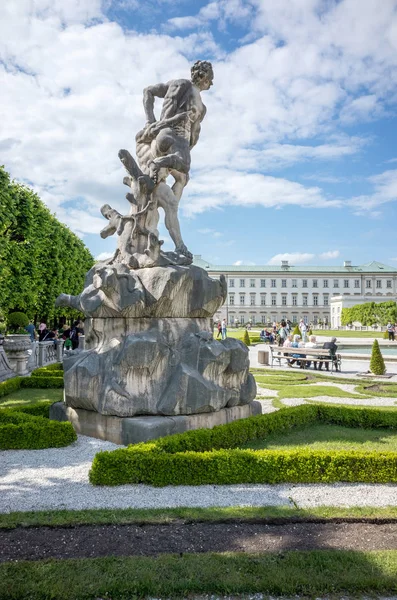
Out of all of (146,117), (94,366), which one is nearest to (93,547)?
(94,366)

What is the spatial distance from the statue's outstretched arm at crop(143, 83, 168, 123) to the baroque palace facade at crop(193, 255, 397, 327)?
7759 cm

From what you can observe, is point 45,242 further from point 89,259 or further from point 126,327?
point 126,327

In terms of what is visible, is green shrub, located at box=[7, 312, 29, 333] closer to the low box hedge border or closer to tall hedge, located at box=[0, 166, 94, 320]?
tall hedge, located at box=[0, 166, 94, 320]

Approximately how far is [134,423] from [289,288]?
277 ft

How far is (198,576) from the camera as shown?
283cm

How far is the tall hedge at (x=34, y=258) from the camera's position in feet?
60.9

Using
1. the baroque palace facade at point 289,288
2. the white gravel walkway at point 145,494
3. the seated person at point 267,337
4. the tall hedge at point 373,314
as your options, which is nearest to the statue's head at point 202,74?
the white gravel walkway at point 145,494

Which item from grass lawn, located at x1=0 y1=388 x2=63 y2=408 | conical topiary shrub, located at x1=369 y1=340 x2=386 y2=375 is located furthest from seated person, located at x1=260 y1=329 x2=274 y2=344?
grass lawn, located at x1=0 y1=388 x2=63 y2=408

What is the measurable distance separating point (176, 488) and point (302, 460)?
132cm

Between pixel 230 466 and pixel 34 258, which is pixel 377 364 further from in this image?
pixel 34 258

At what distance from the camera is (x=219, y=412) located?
6.29m

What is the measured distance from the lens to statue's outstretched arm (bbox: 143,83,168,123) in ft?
24.7

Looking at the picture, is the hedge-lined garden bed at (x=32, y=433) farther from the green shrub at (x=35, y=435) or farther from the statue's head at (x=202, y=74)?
Answer: the statue's head at (x=202, y=74)

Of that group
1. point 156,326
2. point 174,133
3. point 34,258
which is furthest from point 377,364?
point 34,258
